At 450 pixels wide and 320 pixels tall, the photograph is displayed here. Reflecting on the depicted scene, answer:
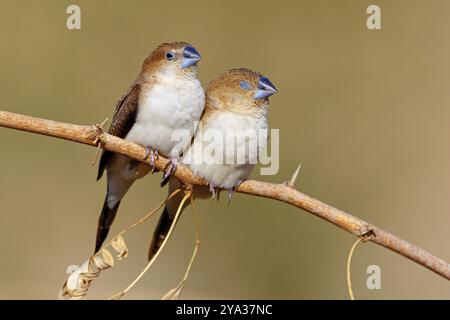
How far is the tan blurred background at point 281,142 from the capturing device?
7.51 meters

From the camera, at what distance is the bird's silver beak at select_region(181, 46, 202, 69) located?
5.12 m

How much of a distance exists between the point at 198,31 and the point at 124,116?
3454 millimetres

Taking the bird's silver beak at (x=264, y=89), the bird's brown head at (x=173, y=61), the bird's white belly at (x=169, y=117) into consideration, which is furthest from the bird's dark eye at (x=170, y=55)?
the bird's silver beak at (x=264, y=89)

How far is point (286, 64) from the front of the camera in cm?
854

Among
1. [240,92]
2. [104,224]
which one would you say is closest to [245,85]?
[240,92]

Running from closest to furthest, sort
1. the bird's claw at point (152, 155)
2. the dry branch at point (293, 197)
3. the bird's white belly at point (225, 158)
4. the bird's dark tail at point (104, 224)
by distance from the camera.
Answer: the dry branch at point (293, 197)
the bird's claw at point (152, 155)
the bird's white belly at point (225, 158)
the bird's dark tail at point (104, 224)

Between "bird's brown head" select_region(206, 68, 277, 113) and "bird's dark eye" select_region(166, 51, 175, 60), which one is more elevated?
"bird's dark eye" select_region(166, 51, 175, 60)

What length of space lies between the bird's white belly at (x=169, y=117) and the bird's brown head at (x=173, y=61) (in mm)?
93

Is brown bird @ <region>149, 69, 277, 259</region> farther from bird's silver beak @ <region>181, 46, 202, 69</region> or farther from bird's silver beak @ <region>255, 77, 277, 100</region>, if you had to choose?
bird's silver beak @ <region>181, 46, 202, 69</region>

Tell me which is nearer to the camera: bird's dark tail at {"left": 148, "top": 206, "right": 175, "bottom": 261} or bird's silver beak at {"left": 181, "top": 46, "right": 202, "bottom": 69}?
bird's silver beak at {"left": 181, "top": 46, "right": 202, "bottom": 69}

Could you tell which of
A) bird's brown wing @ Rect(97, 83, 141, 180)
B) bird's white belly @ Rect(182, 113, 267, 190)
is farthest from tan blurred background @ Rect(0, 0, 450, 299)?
bird's white belly @ Rect(182, 113, 267, 190)

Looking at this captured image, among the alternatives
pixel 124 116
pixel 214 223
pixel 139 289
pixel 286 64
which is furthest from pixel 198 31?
pixel 124 116

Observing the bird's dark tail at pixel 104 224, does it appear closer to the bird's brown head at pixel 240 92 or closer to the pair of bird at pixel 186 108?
the pair of bird at pixel 186 108
